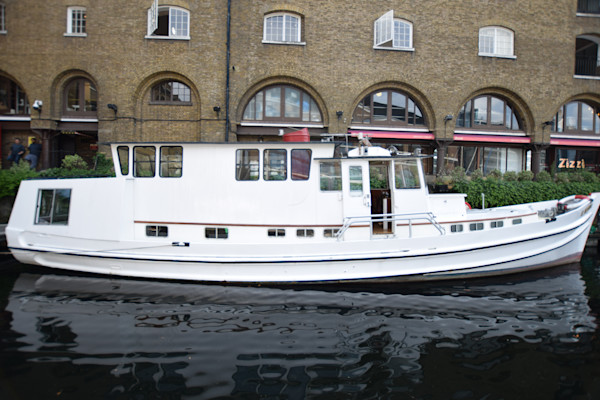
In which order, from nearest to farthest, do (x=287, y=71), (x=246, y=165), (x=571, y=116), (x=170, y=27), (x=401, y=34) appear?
(x=246, y=165), (x=170, y=27), (x=287, y=71), (x=401, y=34), (x=571, y=116)

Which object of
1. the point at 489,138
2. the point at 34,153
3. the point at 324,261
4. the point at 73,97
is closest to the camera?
the point at 324,261

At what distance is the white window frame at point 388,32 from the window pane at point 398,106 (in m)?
1.96

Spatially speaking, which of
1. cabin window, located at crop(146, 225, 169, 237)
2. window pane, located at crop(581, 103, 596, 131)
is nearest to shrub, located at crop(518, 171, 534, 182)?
window pane, located at crop(581, 103, 596, 131)

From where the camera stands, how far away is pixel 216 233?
781 cm

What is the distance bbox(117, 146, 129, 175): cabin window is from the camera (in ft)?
26.0

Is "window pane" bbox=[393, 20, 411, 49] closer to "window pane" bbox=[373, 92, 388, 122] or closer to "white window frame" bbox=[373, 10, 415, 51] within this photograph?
"white window frame" bbox=[373, 10, 415, 51]

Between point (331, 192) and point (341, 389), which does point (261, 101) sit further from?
point (341, 389)

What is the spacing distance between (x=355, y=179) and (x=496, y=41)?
44.1 ft

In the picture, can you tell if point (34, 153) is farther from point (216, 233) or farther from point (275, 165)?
point (275, 165)

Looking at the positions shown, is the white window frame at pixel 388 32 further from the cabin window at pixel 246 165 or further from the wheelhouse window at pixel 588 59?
the cabin window at pixel 246 165

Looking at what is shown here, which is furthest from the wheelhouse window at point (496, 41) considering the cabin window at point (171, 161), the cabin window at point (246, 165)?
the cabin window at point (171, 161)

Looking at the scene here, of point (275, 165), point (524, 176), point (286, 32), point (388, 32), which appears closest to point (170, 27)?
point (286, 32)

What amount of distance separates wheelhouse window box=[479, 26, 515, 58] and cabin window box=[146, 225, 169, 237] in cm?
1589

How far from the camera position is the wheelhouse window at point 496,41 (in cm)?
1642
